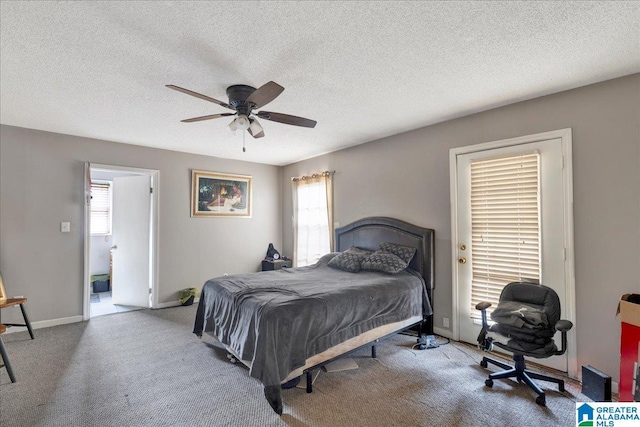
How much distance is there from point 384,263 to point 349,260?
0.46 meters

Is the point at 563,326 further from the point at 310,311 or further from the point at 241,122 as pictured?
the point at 241,122

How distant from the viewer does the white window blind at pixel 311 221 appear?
5.04m

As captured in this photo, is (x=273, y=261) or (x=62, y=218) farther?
(x=273, y=261)

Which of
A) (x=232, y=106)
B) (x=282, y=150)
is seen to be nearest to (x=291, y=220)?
(x=282, y=150)

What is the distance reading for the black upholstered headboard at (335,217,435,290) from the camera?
11.4 feet

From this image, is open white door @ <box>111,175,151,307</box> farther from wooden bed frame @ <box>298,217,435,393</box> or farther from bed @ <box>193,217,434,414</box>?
wooden bed frame @ <box>298,217,435,393</box>

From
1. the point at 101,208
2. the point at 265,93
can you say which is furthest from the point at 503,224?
the point at 101,208

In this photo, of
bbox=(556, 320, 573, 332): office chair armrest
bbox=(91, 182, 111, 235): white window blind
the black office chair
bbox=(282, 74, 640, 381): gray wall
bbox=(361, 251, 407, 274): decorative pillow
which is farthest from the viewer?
bbox=(91, 182, 111, 235): white window blind

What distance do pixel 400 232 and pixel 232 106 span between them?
2532mm

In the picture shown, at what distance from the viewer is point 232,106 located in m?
2.46

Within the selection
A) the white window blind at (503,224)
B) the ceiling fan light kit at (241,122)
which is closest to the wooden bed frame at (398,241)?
the white window blind at (503,224)

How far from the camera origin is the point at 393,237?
3.87 meters
